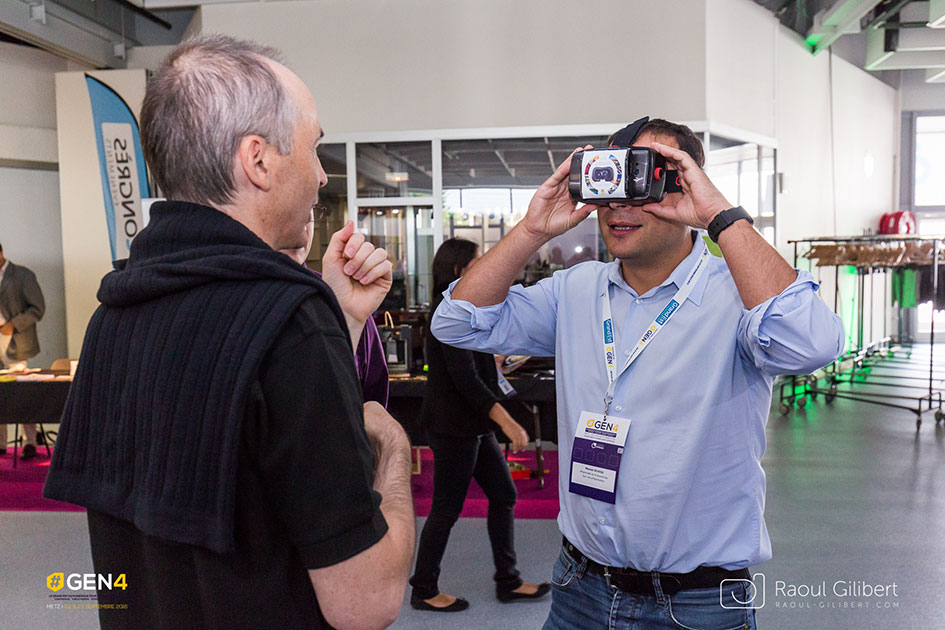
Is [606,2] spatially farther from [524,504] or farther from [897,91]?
[897,91]

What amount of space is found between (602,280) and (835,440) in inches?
220

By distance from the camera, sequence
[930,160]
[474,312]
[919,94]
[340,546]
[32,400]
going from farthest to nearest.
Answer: [930,160], [919,94], [32,400], [474,312], [340,546]

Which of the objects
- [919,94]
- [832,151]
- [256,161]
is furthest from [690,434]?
[919,94]

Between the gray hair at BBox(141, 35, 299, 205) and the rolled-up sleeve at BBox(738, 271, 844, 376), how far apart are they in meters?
0.87

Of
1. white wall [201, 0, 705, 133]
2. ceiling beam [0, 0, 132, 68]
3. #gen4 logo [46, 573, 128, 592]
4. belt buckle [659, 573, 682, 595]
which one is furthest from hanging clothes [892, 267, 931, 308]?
ceiling beam [0, 0, 132, 68]

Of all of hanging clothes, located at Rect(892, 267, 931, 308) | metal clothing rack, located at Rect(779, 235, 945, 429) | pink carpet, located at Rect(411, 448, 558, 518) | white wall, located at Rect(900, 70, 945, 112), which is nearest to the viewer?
pink carpet, located at Rect(411, 448, 558, 518)

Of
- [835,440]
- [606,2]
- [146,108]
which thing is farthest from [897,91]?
[146,108]

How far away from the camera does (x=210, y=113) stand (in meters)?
0.85

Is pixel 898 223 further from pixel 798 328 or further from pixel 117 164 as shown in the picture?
pixel 798 328

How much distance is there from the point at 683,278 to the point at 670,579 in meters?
0.60

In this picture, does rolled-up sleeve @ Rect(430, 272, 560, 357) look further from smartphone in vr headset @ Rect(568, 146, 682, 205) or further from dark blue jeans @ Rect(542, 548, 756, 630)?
dark blue jeans @ Rect(542, 548, 756, 630)

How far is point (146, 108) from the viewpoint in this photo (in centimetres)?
88

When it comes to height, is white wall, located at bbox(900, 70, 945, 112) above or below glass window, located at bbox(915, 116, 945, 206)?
above

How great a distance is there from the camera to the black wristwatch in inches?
51.4
